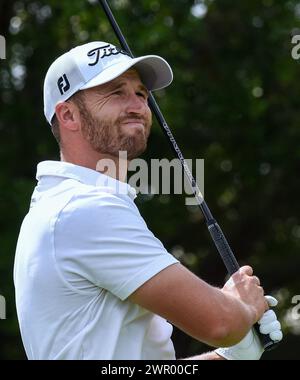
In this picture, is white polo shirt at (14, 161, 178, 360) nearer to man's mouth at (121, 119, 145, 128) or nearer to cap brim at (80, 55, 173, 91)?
man's mouth at (121, 119, 145, 128)

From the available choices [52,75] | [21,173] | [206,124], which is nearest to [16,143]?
[21,173]

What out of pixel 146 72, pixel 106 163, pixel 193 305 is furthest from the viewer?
pixel 146 72

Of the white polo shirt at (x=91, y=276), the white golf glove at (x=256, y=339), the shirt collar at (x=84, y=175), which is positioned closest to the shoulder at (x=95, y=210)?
the white polo shirt at (x=91, y=276)

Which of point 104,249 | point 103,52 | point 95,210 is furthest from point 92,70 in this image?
point 104,249

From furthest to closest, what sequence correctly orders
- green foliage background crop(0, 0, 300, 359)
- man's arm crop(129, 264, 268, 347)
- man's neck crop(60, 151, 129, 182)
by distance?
green foliage background crop(0, 0, 300, 359) → man's neck crop(60, 151, 129, 182) → man's arm crop(129, 264, 268, 347)

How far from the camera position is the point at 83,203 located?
338 centimetres

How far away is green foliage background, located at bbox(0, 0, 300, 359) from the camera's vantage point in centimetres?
1210

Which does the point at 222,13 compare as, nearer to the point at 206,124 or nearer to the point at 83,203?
the point at 206,124

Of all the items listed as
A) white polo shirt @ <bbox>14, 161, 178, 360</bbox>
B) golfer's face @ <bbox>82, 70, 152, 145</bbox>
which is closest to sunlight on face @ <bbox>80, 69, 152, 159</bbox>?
golfer's face @ <bbox>82, 70, 152, 145</bbox>

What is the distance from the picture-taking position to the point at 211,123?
1339cm

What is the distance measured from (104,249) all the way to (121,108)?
63 cm

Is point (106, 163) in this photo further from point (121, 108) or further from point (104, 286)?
point (104, 286)

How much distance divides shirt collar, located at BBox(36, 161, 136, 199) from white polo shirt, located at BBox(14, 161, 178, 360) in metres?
0.11

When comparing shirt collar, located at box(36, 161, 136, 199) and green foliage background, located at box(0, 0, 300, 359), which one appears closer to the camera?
shirt collar, located at box(36, 161, 136, 199)
